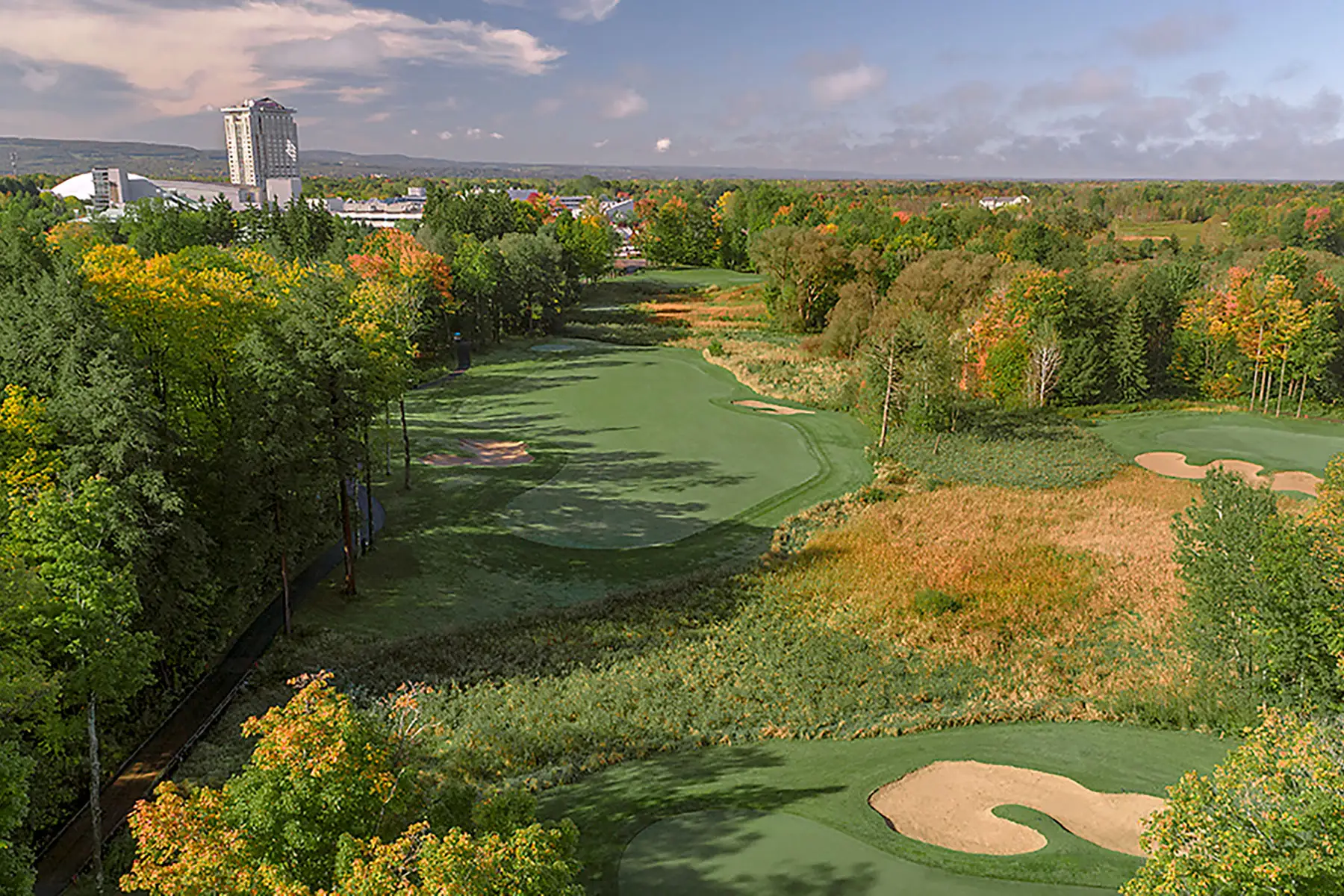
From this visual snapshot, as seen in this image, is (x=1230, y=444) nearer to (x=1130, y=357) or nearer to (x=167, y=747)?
(x=1130, y=357)

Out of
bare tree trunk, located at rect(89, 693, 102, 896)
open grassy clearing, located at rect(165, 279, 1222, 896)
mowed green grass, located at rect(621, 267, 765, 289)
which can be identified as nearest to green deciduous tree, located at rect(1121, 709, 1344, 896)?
open grassy clearing, located at rect(165, 279, 1222, 896)

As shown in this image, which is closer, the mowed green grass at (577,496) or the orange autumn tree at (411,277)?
the mowed green grass at (577,496)

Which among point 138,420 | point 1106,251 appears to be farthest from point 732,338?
point 138,420

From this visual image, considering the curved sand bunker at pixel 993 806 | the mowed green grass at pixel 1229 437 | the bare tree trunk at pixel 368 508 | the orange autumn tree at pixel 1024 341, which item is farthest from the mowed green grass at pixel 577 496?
the mowed green grass at pixel 1229 437

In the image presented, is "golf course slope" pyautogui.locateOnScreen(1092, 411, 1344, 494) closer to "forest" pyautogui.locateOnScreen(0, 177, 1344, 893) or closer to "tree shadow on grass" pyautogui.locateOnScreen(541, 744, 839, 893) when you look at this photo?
"forest" pyautogui.locateOnScreen(0, 177, 1344, 893)

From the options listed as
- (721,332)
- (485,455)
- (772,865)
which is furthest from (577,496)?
(721,332)

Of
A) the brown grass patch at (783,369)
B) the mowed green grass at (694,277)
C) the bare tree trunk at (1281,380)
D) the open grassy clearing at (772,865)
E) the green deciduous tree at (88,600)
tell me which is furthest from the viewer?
the mowed green grass at (694,277)

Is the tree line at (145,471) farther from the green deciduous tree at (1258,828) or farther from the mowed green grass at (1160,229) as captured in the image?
the mowed green grass at (1160,229)
